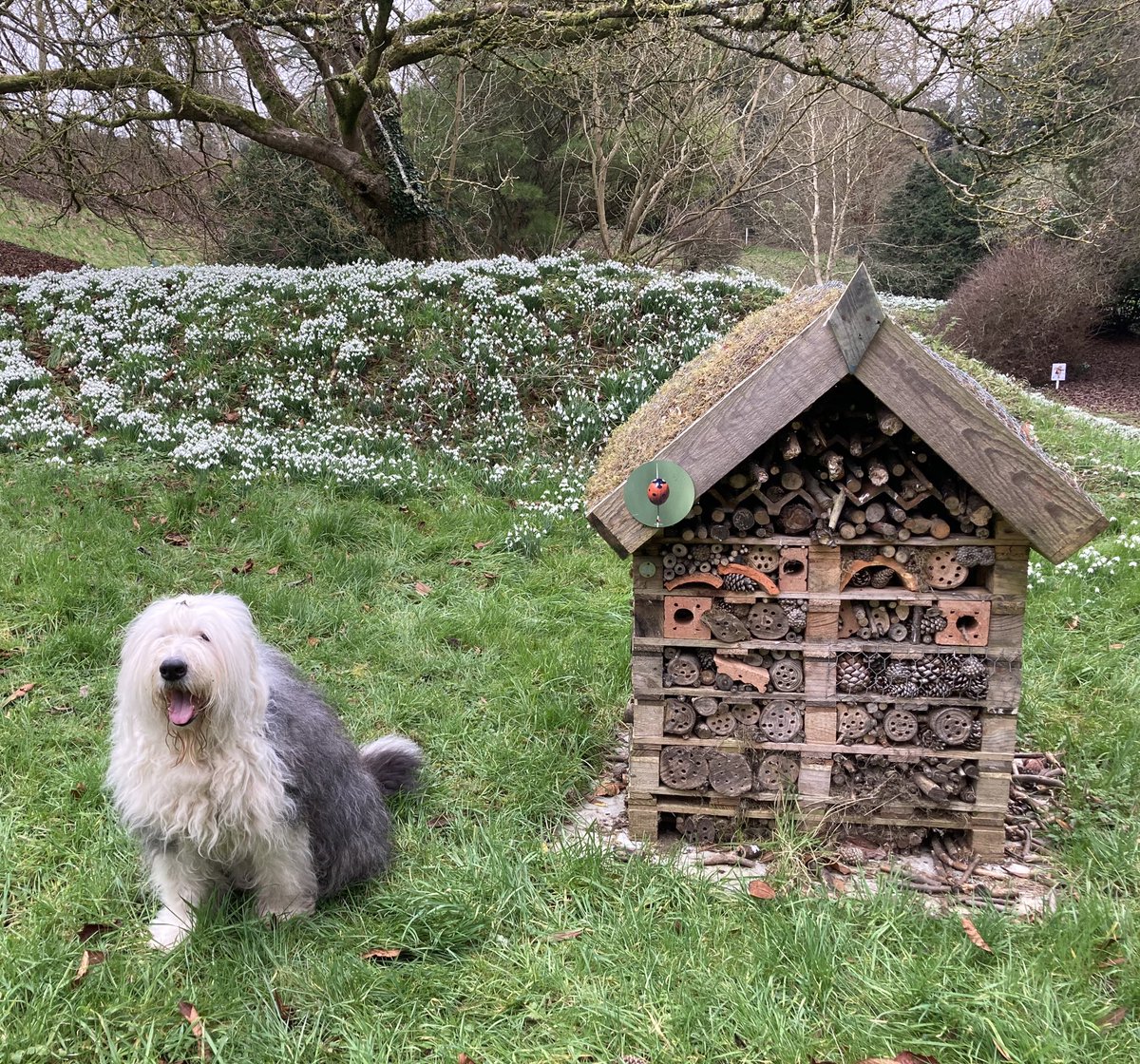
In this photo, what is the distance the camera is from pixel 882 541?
296cm

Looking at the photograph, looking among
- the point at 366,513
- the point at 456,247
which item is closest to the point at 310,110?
the point at 456,247

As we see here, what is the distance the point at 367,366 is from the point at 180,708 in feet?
22.3

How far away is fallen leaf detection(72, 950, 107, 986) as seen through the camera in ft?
8.41

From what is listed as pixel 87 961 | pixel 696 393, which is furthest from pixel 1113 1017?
pixel 87 961

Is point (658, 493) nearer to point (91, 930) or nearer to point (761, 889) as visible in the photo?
point (761, 889)

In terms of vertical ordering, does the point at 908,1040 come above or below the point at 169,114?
below

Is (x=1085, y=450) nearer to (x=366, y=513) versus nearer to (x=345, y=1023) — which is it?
(x=366, y=513)

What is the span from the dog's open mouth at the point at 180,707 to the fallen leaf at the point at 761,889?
198cm

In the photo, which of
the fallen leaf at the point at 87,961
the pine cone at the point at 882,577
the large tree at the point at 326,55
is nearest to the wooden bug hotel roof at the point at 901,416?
the pine cone at the point at 882,577

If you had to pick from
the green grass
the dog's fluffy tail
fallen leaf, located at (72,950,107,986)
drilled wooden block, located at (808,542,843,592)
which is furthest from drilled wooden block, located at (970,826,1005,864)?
the green grass

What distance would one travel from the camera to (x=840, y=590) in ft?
9.94

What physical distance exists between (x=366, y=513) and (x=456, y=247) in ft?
30.6

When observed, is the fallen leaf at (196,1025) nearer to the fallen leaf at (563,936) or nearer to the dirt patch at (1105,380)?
the fallen leaf at (563,936)

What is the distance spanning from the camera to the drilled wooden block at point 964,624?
2.96 m
